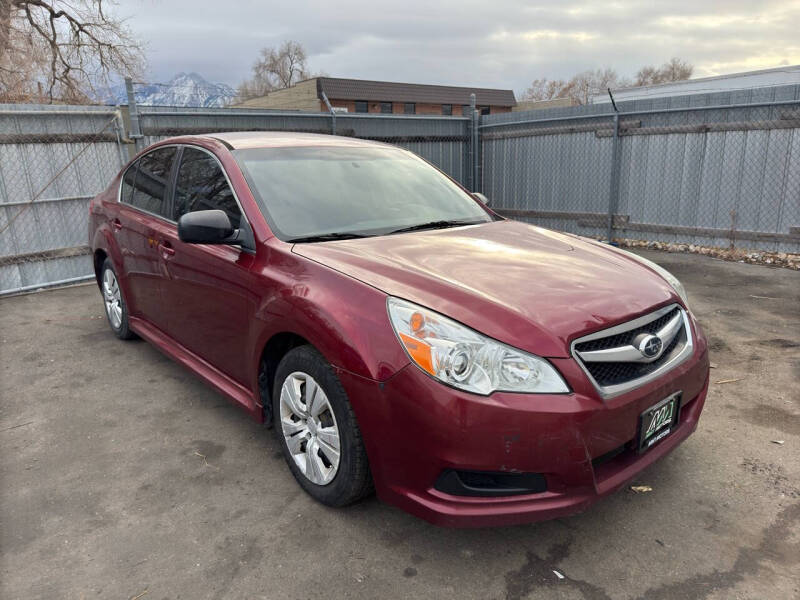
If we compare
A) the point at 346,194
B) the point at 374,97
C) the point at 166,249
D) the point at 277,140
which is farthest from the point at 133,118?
the point at 374,97

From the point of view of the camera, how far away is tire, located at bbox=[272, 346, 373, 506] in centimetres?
226

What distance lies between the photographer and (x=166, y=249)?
11.6 ft

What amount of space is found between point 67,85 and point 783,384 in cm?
2227

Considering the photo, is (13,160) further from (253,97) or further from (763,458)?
(253,97)

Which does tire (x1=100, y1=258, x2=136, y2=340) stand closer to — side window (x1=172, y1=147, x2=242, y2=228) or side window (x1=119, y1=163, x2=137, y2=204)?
side window (x1=119, y1=163, x2=137, y2=204)

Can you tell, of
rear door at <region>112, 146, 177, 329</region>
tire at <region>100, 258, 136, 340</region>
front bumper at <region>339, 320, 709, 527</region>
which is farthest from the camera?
tire at <region>100, 258, 136, 340</region>

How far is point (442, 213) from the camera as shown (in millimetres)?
3402

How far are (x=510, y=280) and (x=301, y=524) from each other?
1382mm

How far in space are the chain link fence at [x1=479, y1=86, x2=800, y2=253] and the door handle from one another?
7058 millimetres

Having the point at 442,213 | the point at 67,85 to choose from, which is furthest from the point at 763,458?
the point at 67,85

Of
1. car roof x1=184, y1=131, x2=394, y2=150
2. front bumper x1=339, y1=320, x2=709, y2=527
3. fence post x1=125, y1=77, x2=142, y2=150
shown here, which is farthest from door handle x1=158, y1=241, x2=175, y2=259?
fence post x1=125, y1=77, x2=142, y2=150

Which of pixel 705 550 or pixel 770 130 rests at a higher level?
pixel 770 130

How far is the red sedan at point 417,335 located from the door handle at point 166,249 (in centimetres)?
2

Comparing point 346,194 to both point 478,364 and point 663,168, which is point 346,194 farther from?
point 663,168
